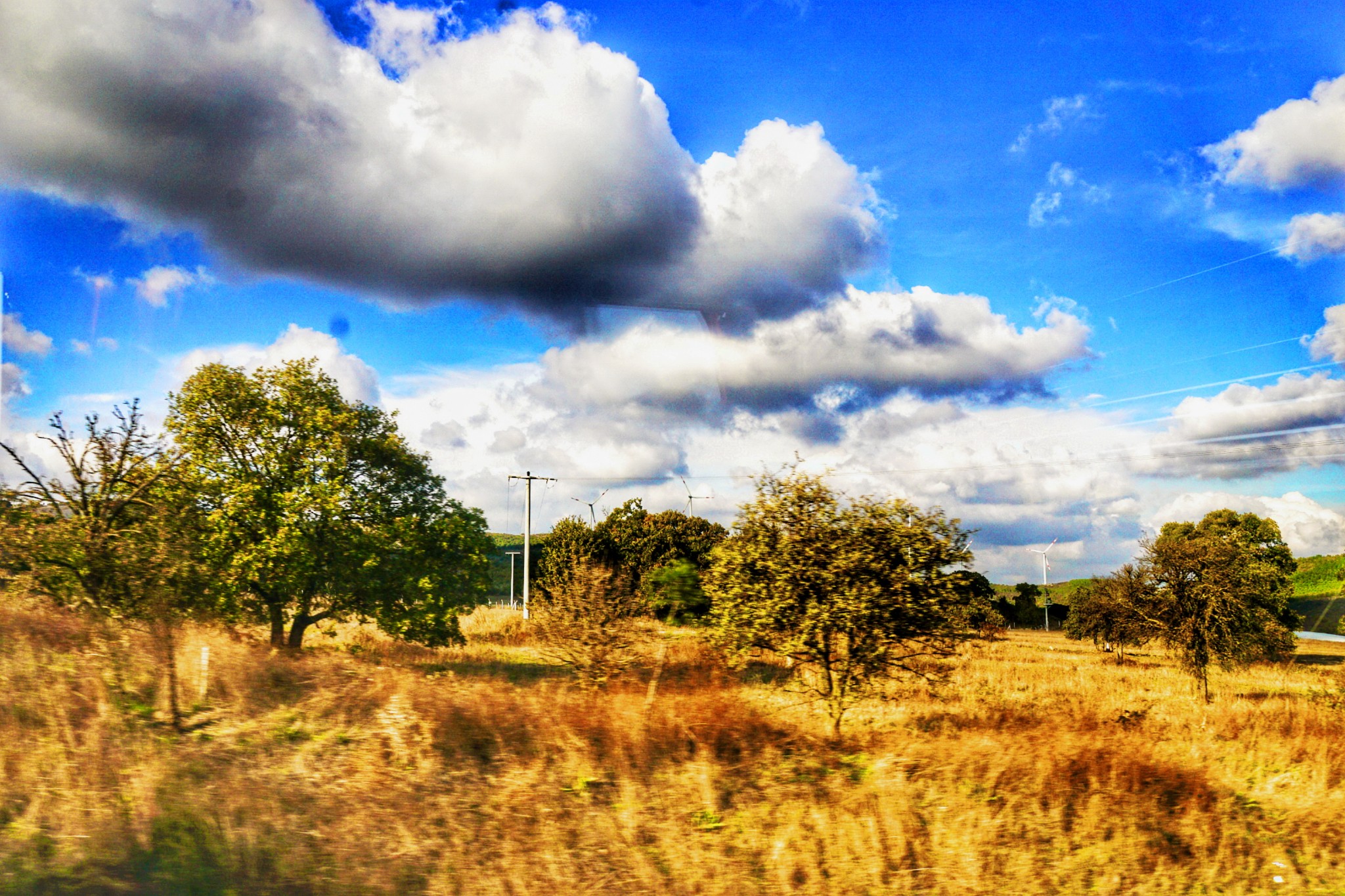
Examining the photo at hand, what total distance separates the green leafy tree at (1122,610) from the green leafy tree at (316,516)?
23.5m

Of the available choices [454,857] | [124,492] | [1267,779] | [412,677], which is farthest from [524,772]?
[1267,779]

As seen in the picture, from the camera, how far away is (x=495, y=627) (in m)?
39.3

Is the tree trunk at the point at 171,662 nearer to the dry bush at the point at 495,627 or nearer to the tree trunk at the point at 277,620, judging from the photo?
the tree trunk at the point at 277,620

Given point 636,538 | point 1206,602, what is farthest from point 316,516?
point 636,538

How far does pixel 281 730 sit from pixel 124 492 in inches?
171

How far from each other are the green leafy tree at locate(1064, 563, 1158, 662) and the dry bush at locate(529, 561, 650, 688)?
22499mm

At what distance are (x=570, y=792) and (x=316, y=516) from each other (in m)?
17.0

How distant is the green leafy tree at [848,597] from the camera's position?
12398 millimetres

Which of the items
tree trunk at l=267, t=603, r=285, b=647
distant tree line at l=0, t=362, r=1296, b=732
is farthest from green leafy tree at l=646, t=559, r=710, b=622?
tree trunk at l=267, t=603, r=285, b=647

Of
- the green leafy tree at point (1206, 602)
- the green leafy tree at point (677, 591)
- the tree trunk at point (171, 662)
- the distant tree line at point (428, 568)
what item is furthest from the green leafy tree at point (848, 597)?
the green leafy tree at point (1206, 602)

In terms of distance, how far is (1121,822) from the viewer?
7969 millimetres

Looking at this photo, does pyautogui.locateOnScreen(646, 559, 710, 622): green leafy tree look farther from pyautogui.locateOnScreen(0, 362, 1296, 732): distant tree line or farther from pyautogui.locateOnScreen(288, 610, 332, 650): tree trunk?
pyautogui.locateOnScreen(288, 610, 332, 650): tree trunk

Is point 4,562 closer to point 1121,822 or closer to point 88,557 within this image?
point 88,557

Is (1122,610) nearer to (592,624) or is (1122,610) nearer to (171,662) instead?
(592,624)
